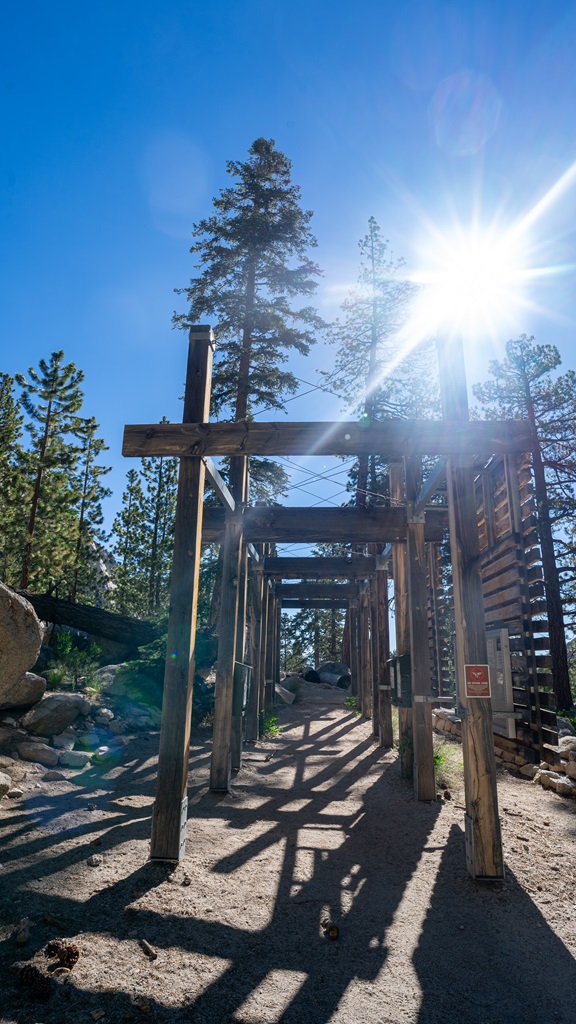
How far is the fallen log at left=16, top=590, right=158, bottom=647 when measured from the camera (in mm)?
15031

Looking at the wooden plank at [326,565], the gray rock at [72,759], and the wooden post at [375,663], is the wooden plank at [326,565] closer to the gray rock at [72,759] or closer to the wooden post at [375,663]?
the wooden post at [375,663]

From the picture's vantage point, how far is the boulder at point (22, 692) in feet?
25.8

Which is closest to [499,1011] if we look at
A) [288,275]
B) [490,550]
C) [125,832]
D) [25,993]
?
[25,993]

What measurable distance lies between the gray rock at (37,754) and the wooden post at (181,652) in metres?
3.72

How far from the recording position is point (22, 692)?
8.10m

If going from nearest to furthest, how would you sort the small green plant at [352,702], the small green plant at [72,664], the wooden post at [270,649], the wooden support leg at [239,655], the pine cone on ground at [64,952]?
the pine cone on ground at [64,952] → the wooden support leg at [239,655] → the small green plant at [72,664] → the wooden post at [270,649] → the small green plant at [352,702]

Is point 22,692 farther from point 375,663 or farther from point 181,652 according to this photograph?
point 375,663

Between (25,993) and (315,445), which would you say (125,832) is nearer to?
(25,993)

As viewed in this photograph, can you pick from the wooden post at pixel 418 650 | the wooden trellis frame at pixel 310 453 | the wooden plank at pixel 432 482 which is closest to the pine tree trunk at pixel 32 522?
the wooden trellis frame at pixel 310 453

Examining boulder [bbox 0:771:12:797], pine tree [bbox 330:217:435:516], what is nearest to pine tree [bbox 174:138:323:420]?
pine tree [bbox 330:217:435:516]

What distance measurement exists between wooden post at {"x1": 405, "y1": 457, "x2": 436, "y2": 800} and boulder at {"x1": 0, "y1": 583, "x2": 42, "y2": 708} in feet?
17.7

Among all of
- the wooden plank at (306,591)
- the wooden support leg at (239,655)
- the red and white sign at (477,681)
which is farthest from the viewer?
the wooden plank at (306,591)

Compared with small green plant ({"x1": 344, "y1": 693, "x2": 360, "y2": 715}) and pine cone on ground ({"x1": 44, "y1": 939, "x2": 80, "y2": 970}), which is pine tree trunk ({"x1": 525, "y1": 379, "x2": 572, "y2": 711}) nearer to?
small green plant ({"x1": 344, "y1": 693, "x2": 360, "y2": 715})

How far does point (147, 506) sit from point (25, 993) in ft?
90.3
